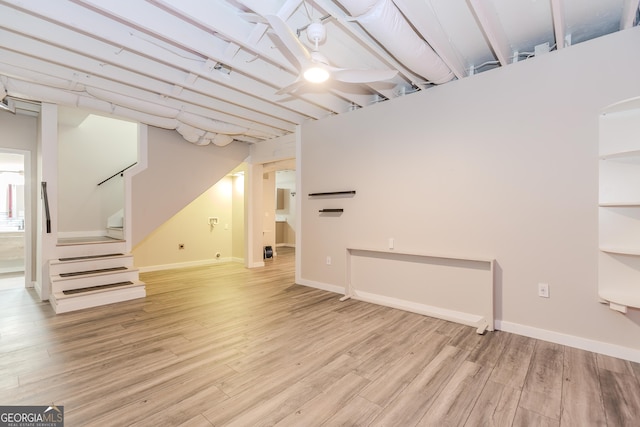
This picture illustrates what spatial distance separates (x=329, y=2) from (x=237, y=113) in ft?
8.15

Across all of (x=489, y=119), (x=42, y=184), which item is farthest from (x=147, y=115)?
(x=489, y=119)

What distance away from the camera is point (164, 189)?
198 inches

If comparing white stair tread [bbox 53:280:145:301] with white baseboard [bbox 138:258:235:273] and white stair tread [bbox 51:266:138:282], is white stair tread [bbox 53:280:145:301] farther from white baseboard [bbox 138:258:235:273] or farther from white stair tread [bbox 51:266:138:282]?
white baseboard [bbox 138:258:235:273]

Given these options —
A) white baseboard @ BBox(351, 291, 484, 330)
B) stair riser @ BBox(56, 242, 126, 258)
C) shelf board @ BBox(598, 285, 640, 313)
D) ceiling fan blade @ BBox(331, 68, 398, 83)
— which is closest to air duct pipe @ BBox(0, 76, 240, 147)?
stair riser @ BBox(56, 242, 126, 258)

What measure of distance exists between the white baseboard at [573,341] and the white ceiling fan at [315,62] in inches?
107

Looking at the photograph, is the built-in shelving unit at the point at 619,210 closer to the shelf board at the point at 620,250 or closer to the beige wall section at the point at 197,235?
the shelf board at the point at 620,250

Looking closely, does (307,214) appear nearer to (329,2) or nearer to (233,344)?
(233,344)

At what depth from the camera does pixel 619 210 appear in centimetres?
247

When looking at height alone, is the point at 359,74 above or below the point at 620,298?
above

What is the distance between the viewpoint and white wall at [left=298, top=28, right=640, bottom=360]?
2.58 metres

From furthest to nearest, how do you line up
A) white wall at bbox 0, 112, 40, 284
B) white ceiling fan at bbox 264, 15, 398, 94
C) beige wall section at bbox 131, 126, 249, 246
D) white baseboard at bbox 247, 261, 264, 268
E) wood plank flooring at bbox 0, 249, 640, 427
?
white baseboard at bbox 247, 261, 264, 268 < beige wall section at bbox 131, 126, 249, 246 < white wall at bbox 0, 112, 40, 284 < white ceiling fan at bbox 264, 15, 398, 94 < wood plank flooring at bbox 0, 249, 640, 427

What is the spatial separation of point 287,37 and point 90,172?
5.50m

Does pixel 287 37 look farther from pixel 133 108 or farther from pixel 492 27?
pixel 133 108

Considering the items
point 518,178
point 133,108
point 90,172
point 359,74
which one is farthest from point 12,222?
point 518,178
